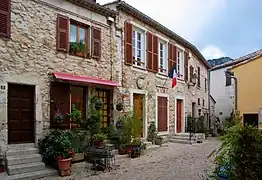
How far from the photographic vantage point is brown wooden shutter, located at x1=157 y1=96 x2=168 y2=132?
14391mm

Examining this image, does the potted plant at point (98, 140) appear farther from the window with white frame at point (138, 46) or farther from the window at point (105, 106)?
the window with white frame at point (138, 46)

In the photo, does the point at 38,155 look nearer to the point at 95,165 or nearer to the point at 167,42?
the point at 95,165

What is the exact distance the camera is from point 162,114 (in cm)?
1470

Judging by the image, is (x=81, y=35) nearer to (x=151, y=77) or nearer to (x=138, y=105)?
(x=138, y=105)

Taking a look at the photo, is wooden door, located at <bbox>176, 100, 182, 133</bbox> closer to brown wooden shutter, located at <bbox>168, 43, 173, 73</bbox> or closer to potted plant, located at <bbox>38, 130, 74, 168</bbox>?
brown wooden shutter, located at <bbox>168, 43, 173, 73</bbox>

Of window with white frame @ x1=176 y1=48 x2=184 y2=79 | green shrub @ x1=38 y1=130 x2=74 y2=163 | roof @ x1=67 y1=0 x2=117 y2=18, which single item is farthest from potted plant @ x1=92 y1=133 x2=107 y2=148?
window with white frame @ x1=176 y1=48 x2=184 y2=79

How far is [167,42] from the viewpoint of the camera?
1532 centimetres

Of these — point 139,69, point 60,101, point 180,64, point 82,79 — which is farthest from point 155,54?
point 60,101

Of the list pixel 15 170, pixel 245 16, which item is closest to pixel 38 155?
pixel 15 170

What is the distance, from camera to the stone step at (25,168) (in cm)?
718

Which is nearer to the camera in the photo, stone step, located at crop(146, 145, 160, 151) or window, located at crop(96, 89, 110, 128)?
window, located at crop(96, 89, 110, 128)

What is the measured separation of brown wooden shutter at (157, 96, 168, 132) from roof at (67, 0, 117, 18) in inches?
198

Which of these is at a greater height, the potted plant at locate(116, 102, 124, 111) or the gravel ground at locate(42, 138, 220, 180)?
the potted plant at locate(116, 102, 124, 111)

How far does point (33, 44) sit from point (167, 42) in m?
8.32
